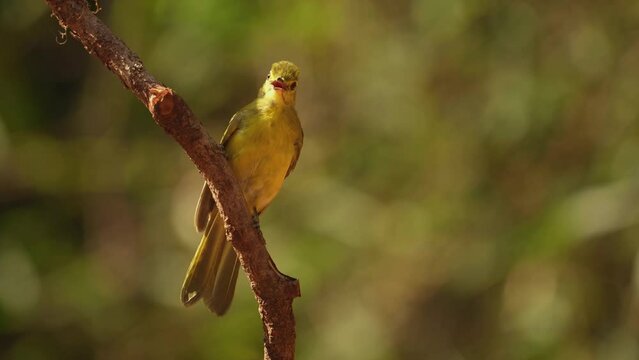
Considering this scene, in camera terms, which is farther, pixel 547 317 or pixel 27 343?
pixel 27 343

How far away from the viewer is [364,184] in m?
5.75

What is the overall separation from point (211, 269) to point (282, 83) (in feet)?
1.98

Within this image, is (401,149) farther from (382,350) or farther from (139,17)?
(139,17)

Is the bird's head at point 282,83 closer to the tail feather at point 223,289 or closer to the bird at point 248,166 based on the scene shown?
the bird at point 248,166

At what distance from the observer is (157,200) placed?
600 centimetres

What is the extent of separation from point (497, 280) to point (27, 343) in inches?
98.5

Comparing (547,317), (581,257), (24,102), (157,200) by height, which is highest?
(24,102)

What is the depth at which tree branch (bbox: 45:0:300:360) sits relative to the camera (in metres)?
2.37

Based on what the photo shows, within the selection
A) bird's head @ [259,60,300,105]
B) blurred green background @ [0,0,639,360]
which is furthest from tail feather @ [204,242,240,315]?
blurred green background @ [0,0,639,360]

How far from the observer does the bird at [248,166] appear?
3.28 m

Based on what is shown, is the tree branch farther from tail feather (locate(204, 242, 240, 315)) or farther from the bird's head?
the bird's head

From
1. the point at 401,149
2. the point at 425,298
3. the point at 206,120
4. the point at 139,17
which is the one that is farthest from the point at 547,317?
the point at 139,17

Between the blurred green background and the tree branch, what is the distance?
245cm

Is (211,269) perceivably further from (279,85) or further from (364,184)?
(364,184)
